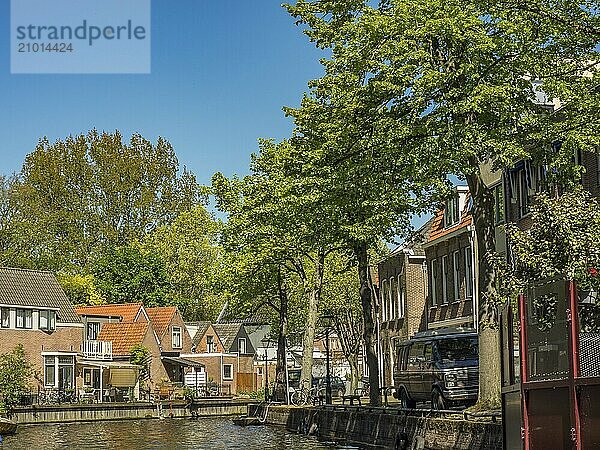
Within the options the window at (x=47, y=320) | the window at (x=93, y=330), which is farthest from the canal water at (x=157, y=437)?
the window at (x=93, y=330)

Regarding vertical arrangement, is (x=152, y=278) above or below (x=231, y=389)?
above

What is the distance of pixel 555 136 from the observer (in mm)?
24516

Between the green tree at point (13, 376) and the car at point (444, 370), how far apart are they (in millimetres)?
31927

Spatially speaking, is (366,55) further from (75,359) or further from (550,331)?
(75,359)

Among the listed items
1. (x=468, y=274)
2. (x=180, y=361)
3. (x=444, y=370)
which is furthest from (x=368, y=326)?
(x=180, y=361)

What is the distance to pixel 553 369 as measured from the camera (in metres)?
15.7

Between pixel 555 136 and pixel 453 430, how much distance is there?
716 centimetres

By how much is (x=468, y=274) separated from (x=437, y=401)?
16.9 m

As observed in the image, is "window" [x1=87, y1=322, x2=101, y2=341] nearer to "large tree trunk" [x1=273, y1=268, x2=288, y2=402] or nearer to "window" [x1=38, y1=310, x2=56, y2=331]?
"window" [x1=38, y1=310, x2=56, y2=331]

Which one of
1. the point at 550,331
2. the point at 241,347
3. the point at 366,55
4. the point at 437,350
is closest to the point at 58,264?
the point at 241,347

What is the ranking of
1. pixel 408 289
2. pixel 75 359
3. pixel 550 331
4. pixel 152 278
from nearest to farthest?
pixel 550 331
pixel 408 289
pixel 75 359
pixel 152 278

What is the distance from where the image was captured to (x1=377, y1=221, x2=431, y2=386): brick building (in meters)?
58.3

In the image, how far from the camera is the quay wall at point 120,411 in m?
59.1

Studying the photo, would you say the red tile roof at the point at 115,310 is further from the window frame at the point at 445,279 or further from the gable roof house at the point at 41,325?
the window frame at the point at 445,279
